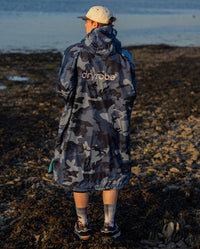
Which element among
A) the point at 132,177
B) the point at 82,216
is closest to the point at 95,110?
the point at 82,216

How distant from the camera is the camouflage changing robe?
3.33 meters

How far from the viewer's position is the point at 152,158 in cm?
692

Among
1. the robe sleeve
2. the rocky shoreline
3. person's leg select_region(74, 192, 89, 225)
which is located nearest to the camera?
the robe sleeve

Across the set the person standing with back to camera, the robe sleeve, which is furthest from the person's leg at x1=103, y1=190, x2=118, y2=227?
the robe sleeve

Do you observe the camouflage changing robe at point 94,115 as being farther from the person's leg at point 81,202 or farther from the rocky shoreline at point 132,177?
the rocky shoreline at point 132,177

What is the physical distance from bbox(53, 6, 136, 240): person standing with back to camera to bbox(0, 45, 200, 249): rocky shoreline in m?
→ 0.91

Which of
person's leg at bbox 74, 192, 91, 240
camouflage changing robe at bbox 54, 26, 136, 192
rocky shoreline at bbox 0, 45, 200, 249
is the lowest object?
rocky shoreline at bbox 0, 45, 200, 249

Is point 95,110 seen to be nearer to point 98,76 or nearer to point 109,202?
point 98,76

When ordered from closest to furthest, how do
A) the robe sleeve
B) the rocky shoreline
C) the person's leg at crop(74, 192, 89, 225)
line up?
1. the robe sleeve
2. the person's leg at crop(74, 192, 89, 225)
3. the rocky shoreline

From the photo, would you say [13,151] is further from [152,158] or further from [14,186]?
[152,158]

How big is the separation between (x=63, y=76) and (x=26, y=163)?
3.82 metres

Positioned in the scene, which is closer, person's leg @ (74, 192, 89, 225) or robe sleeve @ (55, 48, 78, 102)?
robe sleeve @ (55, 48, 78, 102)

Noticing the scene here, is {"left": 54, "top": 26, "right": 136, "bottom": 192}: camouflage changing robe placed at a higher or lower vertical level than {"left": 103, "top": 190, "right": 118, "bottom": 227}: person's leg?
higher

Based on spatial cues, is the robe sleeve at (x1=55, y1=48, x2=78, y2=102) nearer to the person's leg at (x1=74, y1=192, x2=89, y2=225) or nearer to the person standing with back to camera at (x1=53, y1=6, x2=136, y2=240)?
the person standing with back to camera at (x1=53, y1=6, x2=136, y2=240)
